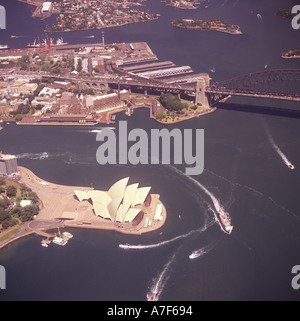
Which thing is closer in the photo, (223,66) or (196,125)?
(196,125)

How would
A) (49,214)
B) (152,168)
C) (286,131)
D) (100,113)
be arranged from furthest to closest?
(100,113) < (286,131) < (152,168) < (49,214)

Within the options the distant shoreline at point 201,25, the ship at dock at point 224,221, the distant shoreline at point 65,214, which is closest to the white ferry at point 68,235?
the distant shoreline at point 65,214

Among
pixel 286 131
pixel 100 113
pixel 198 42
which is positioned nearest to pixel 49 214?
pixel 100 113

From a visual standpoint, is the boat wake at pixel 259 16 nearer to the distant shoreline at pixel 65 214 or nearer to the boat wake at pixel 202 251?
the distant shoreline at pixel 65 214

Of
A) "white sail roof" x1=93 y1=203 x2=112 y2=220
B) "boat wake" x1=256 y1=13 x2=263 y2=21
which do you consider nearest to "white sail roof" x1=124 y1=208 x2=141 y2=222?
"white sail roof" x1=93 y1=203 x2=112 y2=220
